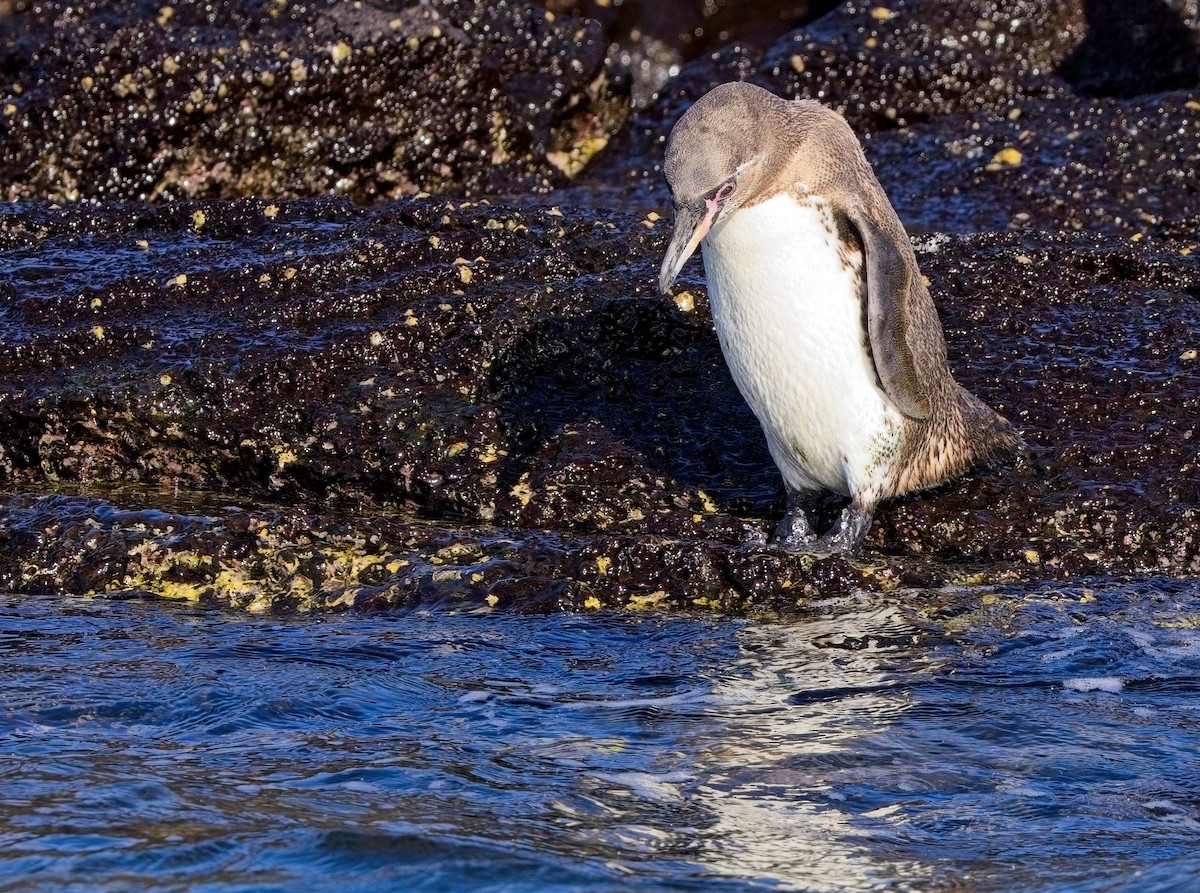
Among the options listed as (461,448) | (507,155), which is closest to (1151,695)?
(461,448)

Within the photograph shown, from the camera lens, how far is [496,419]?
223 inches

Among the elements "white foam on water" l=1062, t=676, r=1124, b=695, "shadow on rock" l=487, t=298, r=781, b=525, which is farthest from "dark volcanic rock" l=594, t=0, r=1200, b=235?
"white foam on water" l=1062, t=676, r=1124, b=695

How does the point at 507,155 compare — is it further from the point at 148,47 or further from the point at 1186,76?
the point at 1186,76

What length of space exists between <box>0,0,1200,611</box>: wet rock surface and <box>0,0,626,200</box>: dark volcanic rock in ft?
6.71

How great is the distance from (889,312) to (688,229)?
70 centimetres

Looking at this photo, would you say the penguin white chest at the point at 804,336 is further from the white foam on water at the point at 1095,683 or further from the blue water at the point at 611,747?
the white foam on water at the point at 1095,683

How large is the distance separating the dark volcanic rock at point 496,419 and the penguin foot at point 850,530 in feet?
0.33

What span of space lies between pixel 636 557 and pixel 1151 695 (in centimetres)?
157

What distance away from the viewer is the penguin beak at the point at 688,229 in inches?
187

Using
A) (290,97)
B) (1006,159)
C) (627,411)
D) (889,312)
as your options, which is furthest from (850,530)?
(290,97)

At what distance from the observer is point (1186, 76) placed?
36.2 ft

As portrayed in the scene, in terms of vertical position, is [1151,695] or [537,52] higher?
[537,52]

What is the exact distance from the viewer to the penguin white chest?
5004 mm

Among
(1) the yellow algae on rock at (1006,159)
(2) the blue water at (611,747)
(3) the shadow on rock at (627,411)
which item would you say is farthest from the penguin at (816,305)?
(1) the yellow algae on rock at (1006,159)
